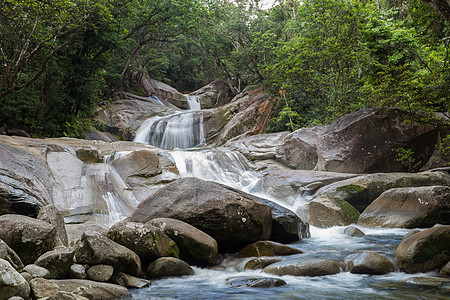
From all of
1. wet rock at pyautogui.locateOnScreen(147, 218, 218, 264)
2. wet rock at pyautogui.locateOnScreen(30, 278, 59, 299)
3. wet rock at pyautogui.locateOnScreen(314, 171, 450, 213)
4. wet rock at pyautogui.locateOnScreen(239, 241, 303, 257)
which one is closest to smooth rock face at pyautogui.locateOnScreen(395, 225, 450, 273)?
wet rock at pyautogui.locateOnScreen(239, 241, 303, 257)

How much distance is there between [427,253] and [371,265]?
33.7 inches

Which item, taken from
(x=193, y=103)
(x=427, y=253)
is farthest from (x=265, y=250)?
(x=193, y=103)

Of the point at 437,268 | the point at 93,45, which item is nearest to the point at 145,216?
the point at 437,268

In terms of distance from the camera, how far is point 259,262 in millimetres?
5684

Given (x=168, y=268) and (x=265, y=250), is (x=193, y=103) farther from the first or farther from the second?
(x=168, y=268)

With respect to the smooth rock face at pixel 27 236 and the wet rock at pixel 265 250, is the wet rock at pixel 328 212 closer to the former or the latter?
the wet rock at pixel 265 250

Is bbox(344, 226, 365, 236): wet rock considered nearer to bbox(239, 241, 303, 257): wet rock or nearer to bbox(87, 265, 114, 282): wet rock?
bbox(239, 241, 303, 257): wet rock

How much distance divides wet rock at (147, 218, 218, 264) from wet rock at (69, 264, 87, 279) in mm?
1684

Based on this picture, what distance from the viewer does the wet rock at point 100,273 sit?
441cm

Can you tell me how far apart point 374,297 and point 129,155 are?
917 cm

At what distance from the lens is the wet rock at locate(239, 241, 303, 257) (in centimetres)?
621

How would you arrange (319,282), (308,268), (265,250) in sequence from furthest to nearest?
1. (265,250)
2. (308,268)
3. (319,282)

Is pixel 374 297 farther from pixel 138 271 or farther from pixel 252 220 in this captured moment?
pixel 138 271

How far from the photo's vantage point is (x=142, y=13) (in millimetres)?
20891
